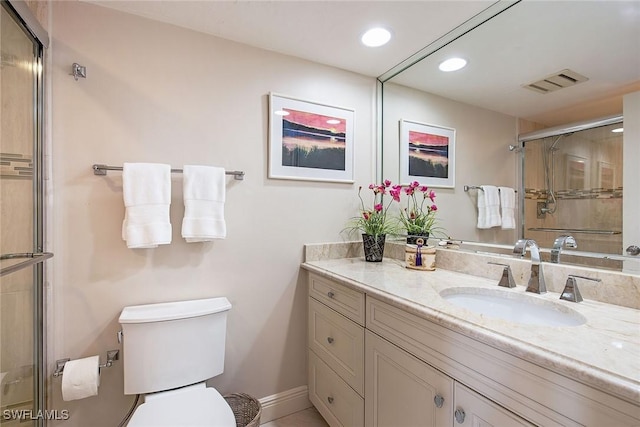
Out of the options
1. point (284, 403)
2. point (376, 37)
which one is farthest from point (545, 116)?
point (284, 403)

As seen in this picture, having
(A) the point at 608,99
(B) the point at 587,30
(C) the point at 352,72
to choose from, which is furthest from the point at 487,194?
(C) the point at 352,72

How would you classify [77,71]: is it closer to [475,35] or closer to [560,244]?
[475,35]

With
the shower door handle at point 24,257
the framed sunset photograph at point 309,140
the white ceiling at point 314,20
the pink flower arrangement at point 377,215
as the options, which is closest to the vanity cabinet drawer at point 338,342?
the pink flower arrangement at point 377,215

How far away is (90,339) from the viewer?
1363 mm

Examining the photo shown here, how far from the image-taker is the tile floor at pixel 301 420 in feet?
5.54

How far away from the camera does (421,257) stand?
161 centimetres

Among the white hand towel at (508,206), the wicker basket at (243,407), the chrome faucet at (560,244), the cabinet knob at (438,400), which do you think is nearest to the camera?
the cabinet knob at (438,400)

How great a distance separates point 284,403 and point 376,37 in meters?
2.19

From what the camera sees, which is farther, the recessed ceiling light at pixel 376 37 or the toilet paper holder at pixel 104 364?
the recessed ceiling light at pixel 376 37

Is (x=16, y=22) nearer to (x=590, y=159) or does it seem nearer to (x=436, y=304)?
(x=436, y=304)

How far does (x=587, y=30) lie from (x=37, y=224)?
2.41 meters

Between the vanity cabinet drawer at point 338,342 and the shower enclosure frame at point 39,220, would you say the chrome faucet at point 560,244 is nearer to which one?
the vanity cabinet drawer at point 338,342

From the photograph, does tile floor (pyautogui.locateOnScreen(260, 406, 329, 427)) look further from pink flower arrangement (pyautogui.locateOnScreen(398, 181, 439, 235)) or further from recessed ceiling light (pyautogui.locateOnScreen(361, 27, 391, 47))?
recessed ceiling light (pyautogui.locateOnScreen(361, 27, 391, 47))

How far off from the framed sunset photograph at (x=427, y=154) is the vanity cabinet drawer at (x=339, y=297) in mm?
912
